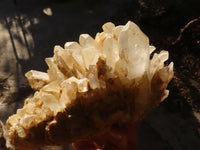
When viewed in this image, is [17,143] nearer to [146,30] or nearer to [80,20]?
[146,30]

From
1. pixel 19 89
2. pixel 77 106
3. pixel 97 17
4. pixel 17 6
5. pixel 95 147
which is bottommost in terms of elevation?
pixel 95 147

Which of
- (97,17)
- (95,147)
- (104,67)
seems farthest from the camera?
(97,17)

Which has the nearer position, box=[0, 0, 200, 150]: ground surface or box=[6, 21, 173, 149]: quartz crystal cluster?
box=[6, 21, 173, 149]: quartz crystal cluster

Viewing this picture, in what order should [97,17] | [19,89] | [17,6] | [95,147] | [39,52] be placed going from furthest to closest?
1. [17,6]
2. [97,17]
3. [39,52]
4. [19,89]
5. [95,147]

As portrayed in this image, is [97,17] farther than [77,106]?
Yes

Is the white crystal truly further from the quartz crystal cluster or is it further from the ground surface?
the ground surface

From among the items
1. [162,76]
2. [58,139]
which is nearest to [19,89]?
[58,139]

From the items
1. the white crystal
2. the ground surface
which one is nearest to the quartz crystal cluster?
the white crystal
